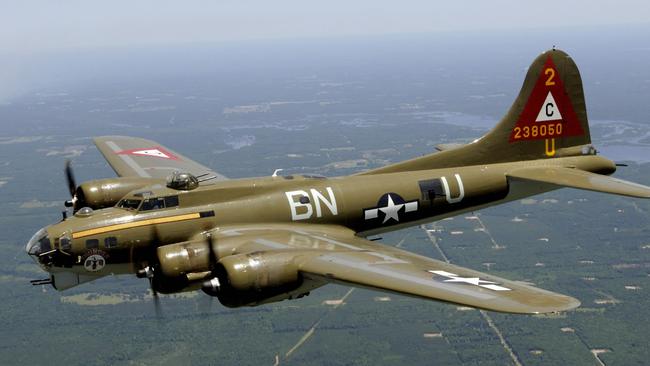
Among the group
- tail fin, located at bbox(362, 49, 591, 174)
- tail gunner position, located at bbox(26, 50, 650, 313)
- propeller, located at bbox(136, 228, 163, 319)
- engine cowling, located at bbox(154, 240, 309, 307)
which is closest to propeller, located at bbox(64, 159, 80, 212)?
tail gunner position, located at bbox(26, 50, 650, 313)

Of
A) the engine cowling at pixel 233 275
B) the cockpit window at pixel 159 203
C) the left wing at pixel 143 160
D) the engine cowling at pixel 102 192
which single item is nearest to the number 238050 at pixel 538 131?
the left wing at pixel 143 160

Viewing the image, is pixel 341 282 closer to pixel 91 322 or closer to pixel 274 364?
pixel 274 364

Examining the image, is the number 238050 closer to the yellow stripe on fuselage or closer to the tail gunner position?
the tail gunner position

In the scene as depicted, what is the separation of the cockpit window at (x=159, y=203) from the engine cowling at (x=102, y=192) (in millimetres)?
4148

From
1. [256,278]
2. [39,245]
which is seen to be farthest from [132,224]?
[256,278]

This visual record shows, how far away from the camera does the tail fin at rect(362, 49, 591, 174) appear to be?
36.8m

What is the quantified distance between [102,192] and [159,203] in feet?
15.5

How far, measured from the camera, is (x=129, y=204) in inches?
1195

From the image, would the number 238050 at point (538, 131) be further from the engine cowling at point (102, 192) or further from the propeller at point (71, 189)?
the propeller at point (71, 189)

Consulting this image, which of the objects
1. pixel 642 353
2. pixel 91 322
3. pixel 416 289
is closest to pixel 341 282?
pixel 416 289

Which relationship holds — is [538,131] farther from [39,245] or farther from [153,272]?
[39,245]

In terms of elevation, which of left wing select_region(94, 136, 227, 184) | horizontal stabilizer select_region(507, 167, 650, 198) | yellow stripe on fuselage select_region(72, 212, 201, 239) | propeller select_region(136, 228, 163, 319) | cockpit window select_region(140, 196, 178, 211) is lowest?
propeller select_region(136, 228, 163, 319)

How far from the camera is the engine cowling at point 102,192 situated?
33156mm

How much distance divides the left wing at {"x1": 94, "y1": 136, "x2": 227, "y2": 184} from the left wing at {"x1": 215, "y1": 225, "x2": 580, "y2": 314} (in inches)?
340
